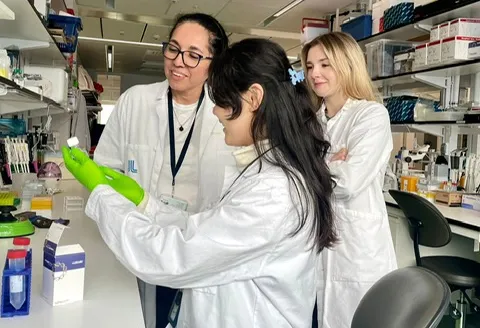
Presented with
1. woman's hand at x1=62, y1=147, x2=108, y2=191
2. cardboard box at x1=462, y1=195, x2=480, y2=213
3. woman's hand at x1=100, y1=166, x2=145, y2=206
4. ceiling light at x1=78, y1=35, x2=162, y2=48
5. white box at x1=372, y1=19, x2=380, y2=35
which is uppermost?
ceiling light at x1=78, y1=35, x2=162, y2=48

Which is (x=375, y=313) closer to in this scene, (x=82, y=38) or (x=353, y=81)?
(x=353, y=81)

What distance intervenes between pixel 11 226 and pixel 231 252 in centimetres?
101

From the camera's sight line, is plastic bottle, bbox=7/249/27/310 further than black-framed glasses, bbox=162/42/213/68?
No

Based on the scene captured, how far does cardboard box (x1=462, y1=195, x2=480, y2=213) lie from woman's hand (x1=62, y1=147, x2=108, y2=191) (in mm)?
2252

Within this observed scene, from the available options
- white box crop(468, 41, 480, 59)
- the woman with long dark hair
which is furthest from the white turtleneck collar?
white box crop(468, 41, 480, 59)

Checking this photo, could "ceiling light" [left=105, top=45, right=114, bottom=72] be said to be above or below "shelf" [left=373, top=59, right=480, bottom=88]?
above

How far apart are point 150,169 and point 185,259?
759mm

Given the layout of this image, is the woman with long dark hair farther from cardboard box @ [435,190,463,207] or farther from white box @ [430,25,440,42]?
white box @ [430,25,440,42]

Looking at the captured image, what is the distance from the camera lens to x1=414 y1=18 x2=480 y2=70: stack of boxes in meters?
2.73

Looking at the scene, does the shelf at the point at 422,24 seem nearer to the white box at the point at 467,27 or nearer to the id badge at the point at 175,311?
the white box at the point at 467,27

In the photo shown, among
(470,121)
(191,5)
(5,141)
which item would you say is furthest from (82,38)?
(470,121)

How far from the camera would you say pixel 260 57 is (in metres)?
0.98

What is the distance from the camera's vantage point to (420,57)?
308cm

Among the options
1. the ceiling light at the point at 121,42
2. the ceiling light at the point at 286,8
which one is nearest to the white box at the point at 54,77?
the ceiling light at the point at 286,8
